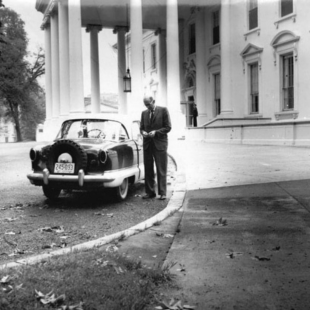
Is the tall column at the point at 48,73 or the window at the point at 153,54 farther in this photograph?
the window at the point at 153,54

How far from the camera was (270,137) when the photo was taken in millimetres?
19781

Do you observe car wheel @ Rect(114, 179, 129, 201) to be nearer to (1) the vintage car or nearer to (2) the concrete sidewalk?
(1) the vintage car

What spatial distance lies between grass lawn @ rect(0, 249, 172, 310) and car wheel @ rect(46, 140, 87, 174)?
2935 mm

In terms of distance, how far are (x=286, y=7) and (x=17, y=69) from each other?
15.4 meters

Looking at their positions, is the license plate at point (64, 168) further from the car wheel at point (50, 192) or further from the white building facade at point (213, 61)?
the white building facade at point (213, 61)

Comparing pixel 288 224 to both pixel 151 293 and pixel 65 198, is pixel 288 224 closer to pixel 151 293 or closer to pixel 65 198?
pixel 151 293

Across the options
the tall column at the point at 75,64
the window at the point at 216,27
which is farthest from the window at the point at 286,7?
the tall column at the point at 75,64

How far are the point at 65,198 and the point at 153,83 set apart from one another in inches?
1344

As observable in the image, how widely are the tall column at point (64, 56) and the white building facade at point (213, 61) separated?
0.07 metres

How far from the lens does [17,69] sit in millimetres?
24719

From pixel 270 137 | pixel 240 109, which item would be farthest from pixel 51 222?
pixel 240 109

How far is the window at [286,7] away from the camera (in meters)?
23.4

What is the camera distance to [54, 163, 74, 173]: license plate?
22.0 ft

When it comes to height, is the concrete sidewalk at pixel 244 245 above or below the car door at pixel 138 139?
below
